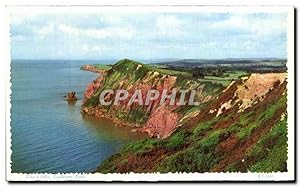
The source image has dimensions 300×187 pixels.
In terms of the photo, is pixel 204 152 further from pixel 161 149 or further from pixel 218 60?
pixel 218 60

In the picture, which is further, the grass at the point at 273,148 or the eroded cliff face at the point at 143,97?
the eroded cliff face at the point at 143,97

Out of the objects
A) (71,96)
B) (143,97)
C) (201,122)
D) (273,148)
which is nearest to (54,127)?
(71,96)

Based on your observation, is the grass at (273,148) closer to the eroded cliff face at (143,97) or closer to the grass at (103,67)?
the eroded cliff face at (143,97)

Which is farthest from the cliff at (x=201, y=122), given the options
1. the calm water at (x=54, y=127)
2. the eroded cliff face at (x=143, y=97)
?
the calm water at (x=54, y=127)

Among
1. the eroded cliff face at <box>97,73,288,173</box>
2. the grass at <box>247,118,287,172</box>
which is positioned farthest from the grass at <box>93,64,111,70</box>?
the grass at <box>247,118,287,172</box>

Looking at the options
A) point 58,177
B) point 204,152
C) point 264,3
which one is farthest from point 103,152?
point 264,3
